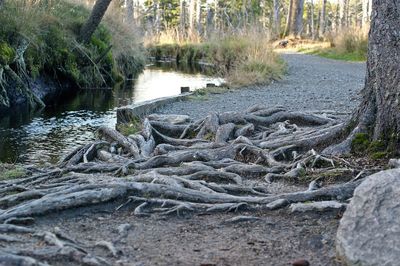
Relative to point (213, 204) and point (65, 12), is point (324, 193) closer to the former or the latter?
point (213, 204)

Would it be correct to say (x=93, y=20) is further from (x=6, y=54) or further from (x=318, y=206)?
(x=318, y=206)

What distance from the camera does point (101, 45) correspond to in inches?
743

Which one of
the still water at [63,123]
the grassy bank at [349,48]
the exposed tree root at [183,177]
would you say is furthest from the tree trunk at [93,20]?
the grassy bank at [349,48]

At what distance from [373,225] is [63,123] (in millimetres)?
9014

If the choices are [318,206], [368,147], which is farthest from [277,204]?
[368,147]

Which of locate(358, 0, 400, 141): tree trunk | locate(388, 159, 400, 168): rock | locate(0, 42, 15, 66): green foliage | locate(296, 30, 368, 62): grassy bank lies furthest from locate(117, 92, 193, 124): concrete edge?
locate(296, 30, 368, 62): grassy bank

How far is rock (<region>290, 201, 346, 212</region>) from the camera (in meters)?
4.50

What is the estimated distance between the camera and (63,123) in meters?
11.8

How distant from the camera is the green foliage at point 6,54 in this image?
13.6 m

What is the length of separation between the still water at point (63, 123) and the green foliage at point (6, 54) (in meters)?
1.14

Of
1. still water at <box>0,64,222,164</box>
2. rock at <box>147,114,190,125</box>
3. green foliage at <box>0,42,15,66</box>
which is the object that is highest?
green foliage at <box>0,42,15,66</box>

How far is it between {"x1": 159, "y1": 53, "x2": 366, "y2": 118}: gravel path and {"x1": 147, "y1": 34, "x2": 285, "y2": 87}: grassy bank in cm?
48

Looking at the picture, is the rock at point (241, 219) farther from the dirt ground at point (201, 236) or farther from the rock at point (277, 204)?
the rock at point (277, 204)

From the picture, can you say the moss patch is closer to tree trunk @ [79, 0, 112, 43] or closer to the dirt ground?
the dirt ground
